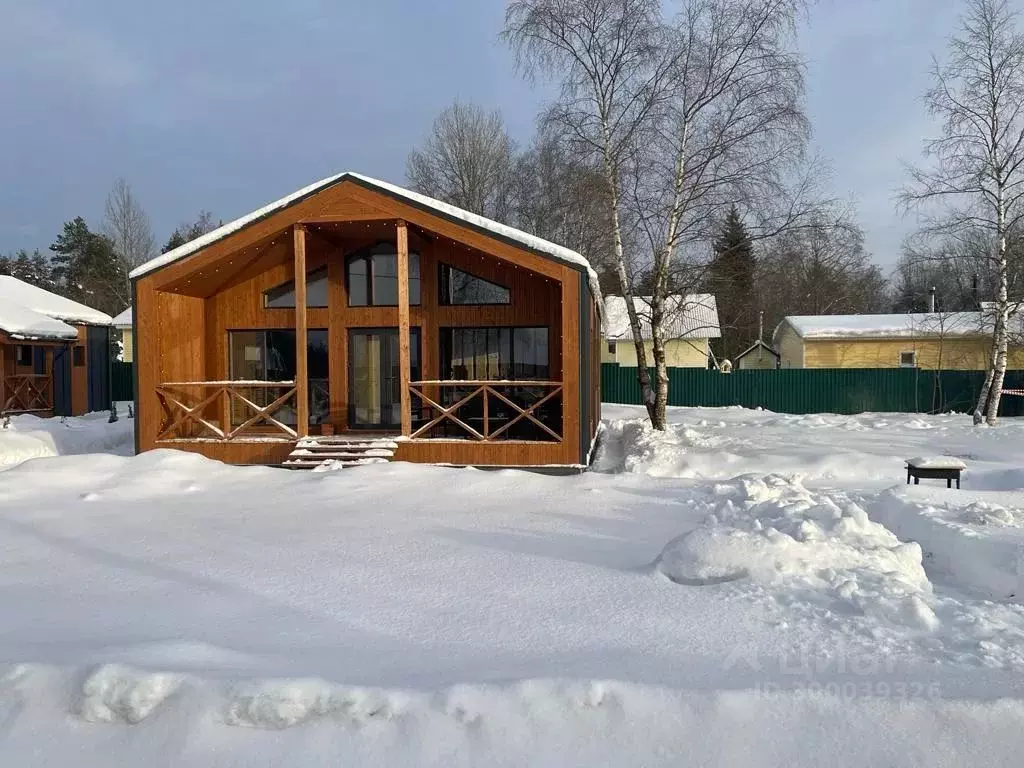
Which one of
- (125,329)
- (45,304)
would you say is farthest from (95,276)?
(45,304)

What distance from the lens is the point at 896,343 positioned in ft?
81.1

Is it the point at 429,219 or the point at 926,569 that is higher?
the point at 429,219

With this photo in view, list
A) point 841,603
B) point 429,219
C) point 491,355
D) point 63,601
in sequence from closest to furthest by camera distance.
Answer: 1. point 841,603
2. point 63,601
3. point 429,219
4. point 491,355

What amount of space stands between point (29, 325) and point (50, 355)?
51.8 inches

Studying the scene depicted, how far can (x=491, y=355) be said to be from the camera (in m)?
12.1

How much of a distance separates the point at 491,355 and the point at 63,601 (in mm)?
8438

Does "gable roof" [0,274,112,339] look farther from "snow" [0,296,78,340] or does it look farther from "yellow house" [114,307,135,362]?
"yellow house" [114,307,135,362]

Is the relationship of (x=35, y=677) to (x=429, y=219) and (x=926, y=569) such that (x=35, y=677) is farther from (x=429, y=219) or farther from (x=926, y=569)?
(x=429, y=219)

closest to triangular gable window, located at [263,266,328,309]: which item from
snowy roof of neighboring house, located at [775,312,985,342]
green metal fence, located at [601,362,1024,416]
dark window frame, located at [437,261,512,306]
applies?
dark window frame, located at [437,261,512,306]

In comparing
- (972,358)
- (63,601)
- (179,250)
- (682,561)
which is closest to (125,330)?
(179,250)

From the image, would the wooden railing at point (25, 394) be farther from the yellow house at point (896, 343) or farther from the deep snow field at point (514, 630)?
the yellow house at point (896, 343)

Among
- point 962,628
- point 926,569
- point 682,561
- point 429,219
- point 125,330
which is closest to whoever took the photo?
point 962,628

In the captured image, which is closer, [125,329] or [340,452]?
[340,452]

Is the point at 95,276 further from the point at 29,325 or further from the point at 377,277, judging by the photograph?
the point at 377,277
